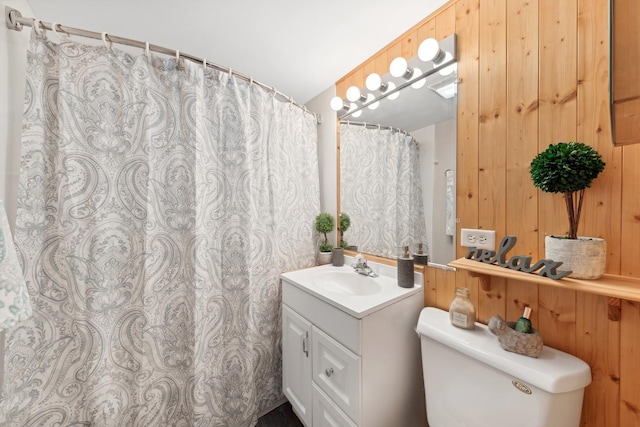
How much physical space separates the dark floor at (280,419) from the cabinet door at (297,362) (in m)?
0.14

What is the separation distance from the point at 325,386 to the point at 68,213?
1.38 metres

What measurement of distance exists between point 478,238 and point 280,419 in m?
1.57

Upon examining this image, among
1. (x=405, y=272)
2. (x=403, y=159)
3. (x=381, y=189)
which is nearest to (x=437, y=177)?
(x=403, y=159)

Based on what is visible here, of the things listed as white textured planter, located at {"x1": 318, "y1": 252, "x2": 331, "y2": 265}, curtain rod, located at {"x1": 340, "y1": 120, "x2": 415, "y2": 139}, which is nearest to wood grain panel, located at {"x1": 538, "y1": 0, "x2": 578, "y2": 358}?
curtain rod, located at {"x1": 340, "y1": 120, "x2": 415, "y2": 139}

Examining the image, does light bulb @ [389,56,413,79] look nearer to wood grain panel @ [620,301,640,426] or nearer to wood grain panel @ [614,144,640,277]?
wood grain panel @ [614,144,640,277]

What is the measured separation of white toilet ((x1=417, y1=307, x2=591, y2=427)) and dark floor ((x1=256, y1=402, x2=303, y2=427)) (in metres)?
0.88

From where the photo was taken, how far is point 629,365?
2.39ft

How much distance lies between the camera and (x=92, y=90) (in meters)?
1.04

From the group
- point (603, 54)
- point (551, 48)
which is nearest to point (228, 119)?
point (551, 48)

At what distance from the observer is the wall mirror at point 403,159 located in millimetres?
1146

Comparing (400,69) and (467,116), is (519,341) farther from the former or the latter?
(400,69)

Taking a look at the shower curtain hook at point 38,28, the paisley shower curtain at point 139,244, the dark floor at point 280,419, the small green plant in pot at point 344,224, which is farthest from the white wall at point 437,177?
the shower curtain hook at point 38,28

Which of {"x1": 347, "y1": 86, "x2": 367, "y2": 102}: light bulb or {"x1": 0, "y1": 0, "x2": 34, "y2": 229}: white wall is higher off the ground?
{"x1": 347, "y1": 86, "x2": 367, "y2": 102}: light bulb

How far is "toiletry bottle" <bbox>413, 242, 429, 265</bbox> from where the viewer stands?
4.02 feet
